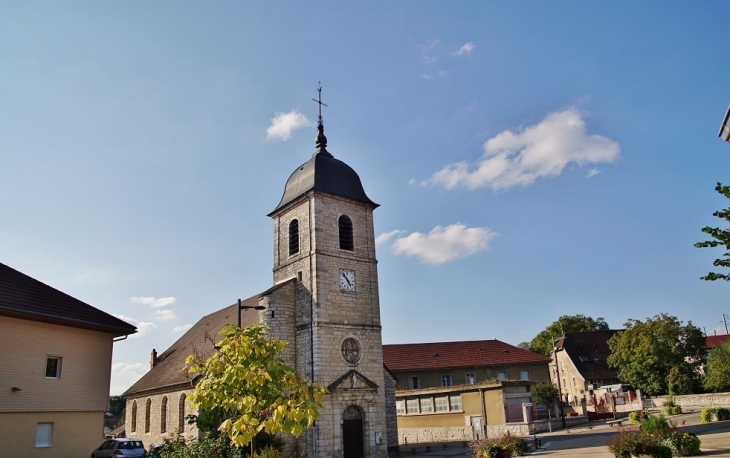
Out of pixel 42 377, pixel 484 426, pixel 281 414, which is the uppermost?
pixel 42 377

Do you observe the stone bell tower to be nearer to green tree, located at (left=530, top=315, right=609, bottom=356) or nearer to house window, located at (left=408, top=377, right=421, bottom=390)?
house window, located at (left=408, top=377, right=421, bottom=390)

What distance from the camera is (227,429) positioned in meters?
9.45

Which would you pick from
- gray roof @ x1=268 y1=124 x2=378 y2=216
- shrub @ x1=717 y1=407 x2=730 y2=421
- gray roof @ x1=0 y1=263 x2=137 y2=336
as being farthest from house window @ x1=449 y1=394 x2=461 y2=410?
gray roof @ x1=0 y1=263 x2=137 y2=336

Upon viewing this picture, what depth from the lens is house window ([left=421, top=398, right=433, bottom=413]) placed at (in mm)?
34094

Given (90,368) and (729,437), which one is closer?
(729,437)

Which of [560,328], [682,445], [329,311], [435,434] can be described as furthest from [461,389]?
[560,328]

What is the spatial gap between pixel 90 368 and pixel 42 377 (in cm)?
189

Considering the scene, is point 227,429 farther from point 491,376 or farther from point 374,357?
point 491,376

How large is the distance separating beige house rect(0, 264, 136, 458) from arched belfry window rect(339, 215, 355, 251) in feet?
33.3

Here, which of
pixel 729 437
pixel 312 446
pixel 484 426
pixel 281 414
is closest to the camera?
pixel 281 414

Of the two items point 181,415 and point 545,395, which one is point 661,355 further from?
point 181,415

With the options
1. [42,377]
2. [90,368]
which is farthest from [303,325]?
[42,377]

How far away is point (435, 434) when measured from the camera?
110 ft

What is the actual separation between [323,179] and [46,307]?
13.0m
